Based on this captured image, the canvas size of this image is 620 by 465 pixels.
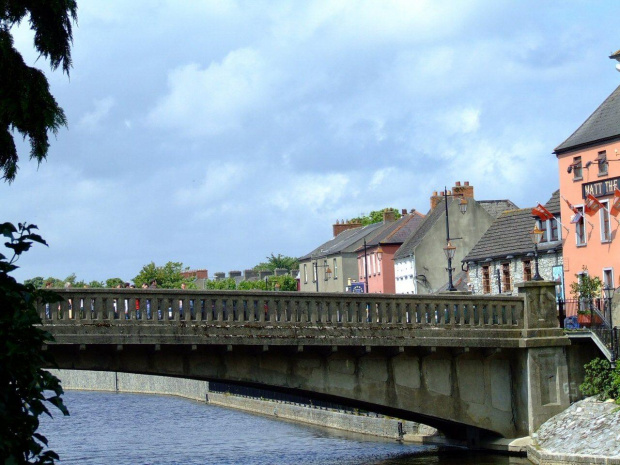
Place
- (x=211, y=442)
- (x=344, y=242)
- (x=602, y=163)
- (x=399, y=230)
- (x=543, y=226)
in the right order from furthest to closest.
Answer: (x=344, y=242)
(x=399, y=230)
(x=543, y=226)
(x=602, y=163)
(x=211, y=442)

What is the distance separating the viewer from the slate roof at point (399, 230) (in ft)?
312

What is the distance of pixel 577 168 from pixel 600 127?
7.42 ft

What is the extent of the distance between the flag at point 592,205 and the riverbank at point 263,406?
12.4 metres

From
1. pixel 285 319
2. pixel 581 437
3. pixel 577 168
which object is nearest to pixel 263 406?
pixel 577 168

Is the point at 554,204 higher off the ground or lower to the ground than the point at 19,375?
higher

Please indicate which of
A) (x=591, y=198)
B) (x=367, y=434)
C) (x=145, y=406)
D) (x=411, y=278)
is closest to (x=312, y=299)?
(x=367, y=434)

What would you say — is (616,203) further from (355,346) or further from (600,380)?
(355,346)

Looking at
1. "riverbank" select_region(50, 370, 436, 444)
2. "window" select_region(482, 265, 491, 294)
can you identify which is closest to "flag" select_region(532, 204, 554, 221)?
"window" select_region(482, 265, 491, 294)

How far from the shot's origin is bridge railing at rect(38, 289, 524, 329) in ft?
101

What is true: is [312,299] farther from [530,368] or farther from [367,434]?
[367,434]

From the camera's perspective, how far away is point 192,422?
61781 mm

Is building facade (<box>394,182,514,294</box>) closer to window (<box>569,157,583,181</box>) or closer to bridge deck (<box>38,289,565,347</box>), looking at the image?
window (<box>569,157,583,181</box>)

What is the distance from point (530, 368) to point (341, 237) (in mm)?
78123

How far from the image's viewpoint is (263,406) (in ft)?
209
